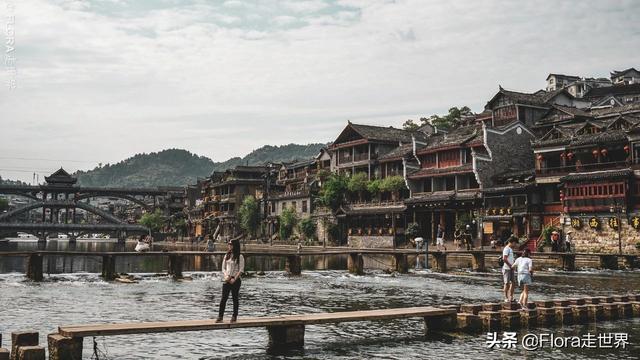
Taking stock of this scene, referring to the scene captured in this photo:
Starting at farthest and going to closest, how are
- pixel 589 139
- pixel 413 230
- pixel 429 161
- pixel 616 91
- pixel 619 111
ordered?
pixel 616 91 < pixel 429 161 < pixel 413 230 < pixel 619 111 < pixel 589 139

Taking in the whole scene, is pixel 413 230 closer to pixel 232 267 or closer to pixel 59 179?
pixel 232 267

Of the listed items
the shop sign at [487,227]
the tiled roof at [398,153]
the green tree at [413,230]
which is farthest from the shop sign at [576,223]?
the tiled roof at [398,153]

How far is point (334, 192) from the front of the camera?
3312 inches

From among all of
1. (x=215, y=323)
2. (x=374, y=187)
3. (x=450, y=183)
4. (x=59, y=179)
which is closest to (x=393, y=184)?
(x=374, y=187)

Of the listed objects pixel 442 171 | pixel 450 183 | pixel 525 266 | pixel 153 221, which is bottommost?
pixel 525 266

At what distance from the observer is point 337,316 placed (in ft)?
58.1

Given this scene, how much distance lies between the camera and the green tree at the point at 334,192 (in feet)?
276

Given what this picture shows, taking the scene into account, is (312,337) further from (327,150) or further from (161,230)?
(161,230)

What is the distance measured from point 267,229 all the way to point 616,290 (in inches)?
3084

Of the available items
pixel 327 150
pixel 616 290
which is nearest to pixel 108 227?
pixel 327 150

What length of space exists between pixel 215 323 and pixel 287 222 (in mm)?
78131

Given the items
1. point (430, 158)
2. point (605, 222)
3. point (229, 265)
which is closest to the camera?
point (229, 265)

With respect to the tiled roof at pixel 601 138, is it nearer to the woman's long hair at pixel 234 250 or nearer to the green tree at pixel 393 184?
the green tree at pixel 393 184

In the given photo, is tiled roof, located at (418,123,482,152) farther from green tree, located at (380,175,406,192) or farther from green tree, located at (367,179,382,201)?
green tree, located at (367,179,382,201)
